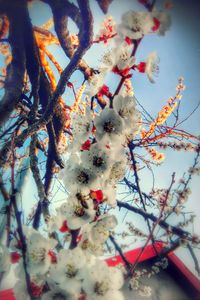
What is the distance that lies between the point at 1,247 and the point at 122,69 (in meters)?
1.50

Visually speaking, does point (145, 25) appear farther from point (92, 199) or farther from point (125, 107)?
point (92, 199)

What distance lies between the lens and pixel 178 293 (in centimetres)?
512

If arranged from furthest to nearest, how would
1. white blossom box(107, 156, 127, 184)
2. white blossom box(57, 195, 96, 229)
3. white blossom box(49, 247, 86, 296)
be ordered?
1. white blossom box(107, 156, 127, 184)
2. white blossom box(57, 195, 96, 229)
3. white blossom box(49, 247, 86, 296)

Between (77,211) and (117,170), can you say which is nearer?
(77,211)

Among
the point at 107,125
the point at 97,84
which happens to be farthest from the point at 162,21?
the point at 107,125

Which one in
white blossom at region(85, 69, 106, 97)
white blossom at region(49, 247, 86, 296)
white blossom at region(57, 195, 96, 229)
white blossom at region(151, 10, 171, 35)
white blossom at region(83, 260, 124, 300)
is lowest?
white blossom at region(83, 260, 124, 300)

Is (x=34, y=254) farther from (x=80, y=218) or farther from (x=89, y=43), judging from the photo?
(x=89, y=43)

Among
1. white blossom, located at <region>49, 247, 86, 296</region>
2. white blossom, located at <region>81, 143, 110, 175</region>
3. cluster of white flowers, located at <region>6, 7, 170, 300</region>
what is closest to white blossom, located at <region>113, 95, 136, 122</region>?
cluster of white flowers, located at <region>6, 7, 170, 300</region>

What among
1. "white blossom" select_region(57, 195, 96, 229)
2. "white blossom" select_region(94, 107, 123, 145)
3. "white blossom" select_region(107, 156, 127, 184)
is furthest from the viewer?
"white blossom" select_region(107, 156, 127, 184)

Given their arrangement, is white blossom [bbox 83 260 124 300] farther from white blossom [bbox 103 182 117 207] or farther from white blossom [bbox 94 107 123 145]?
white blossom [bbox 94 107 123 145]

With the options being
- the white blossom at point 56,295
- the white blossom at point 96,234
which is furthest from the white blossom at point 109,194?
the white blossom at point 56,295

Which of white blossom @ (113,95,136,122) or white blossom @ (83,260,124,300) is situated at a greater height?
white blossom @ (113,95,136,122)

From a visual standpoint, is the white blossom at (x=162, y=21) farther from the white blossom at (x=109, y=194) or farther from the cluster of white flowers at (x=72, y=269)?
the cluster of white flowers at (x=72, y=269)

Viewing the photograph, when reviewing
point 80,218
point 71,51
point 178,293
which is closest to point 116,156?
point 80,218
